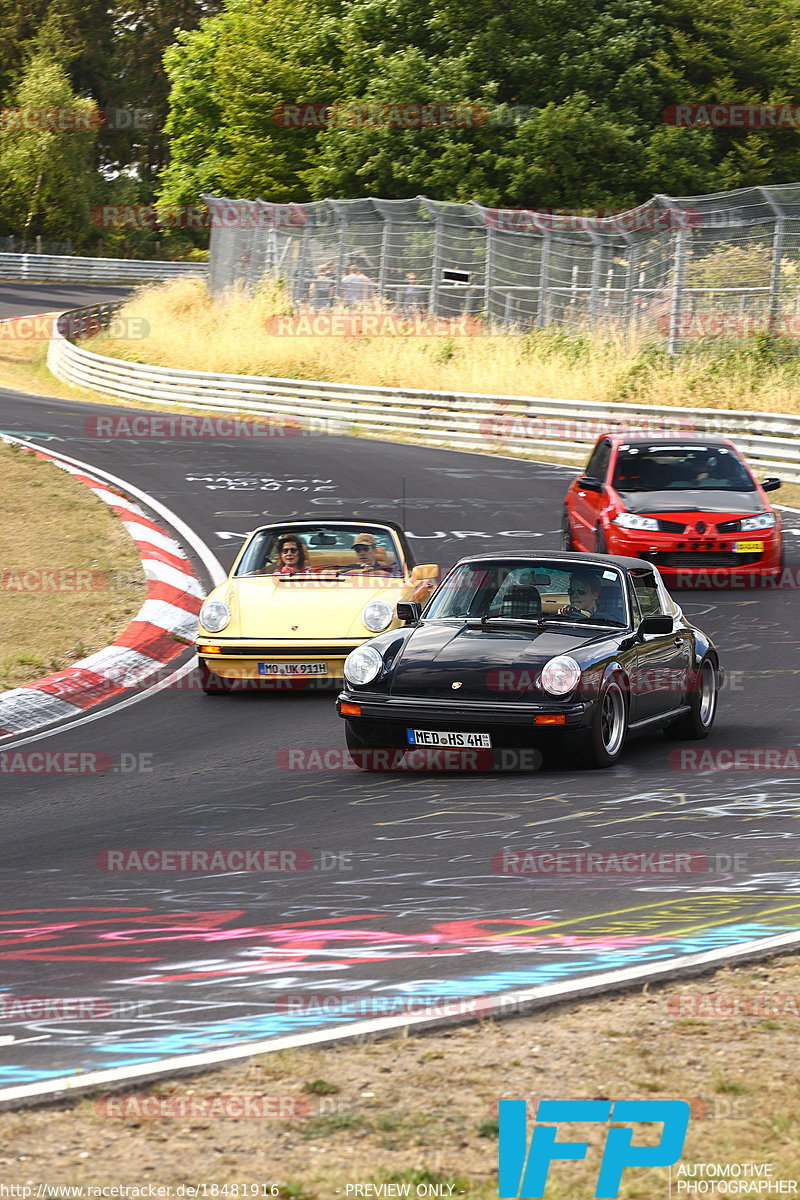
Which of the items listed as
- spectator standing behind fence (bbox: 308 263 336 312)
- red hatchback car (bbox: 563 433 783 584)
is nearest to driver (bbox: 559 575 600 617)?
red hatchback car (bbox: 563 433 783 584)

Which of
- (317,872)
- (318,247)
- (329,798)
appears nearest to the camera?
(317,872)

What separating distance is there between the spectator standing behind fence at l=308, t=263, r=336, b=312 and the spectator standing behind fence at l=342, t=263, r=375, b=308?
2.49ft

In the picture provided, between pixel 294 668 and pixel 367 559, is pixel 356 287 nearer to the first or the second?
pixel 367 559

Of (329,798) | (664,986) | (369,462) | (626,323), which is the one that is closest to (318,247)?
(626,323)

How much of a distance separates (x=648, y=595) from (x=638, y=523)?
17.8 ft

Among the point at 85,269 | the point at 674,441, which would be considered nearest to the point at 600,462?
the point at 674,441

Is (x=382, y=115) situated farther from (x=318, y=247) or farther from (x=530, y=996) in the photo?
(x=530, y=996)

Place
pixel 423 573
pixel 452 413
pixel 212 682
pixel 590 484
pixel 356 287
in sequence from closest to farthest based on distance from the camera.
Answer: pixel 212 682
pixel 423 573
pixel 590 484
pixel 452 413
pixel 356 287

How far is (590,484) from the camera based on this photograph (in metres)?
17.2

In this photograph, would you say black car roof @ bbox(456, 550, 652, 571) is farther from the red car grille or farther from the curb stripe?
the red car grille

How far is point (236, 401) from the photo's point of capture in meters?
34.7

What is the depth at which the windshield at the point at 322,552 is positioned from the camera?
43.7ft

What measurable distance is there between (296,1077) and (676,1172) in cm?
113

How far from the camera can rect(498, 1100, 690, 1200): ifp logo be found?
12.4 feet
